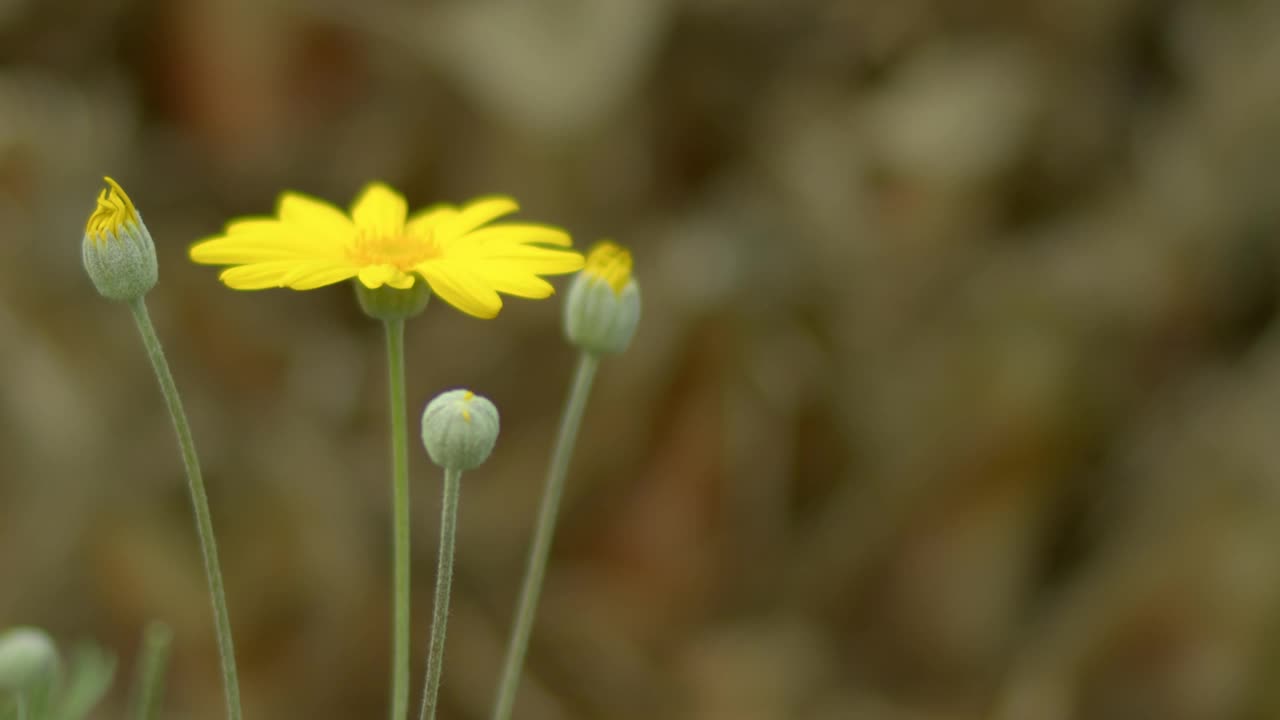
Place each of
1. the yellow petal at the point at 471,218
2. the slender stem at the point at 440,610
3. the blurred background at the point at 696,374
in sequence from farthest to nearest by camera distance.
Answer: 1. the blurred background at the point at 696,374
2. the yellow petal at the point at 471,218
3. the slender stem at the point at 440,610

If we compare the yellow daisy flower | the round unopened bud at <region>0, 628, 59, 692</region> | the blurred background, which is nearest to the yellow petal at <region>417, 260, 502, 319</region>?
the yellow daisy flower

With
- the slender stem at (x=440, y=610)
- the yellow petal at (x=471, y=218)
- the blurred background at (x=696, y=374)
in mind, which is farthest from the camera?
the blurred background at (x=696, y=374)

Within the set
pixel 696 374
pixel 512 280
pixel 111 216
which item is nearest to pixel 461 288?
pixel 512 280

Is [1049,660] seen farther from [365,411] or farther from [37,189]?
[37,189]

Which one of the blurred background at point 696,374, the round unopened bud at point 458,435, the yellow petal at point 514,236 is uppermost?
the blurred background at point 696,374

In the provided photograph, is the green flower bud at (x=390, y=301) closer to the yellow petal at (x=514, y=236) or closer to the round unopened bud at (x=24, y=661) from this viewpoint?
the yellow petal at (x=514, y=236)

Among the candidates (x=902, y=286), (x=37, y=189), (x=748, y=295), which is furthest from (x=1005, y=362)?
(x=37, y=189)

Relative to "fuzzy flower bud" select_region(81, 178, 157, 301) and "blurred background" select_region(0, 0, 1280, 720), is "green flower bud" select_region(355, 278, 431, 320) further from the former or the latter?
"blurred background" select_region(0, 0, 1280, 720)

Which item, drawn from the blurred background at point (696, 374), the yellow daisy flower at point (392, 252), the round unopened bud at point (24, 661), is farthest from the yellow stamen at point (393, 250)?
the blurred background at point (696, 374)
